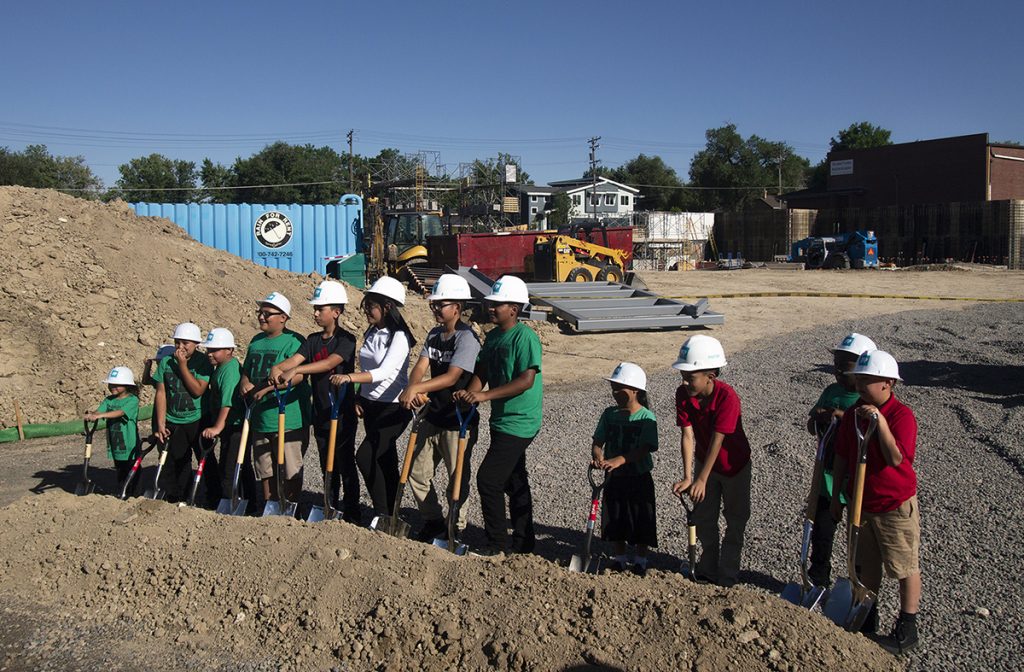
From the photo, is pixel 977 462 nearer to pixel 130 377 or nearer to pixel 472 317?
pixel 130 377

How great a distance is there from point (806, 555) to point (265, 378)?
3.67 metres

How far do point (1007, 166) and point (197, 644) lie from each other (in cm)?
5495

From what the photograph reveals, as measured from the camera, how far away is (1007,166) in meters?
48.9

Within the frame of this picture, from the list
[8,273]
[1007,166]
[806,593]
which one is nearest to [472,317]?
[8,273]

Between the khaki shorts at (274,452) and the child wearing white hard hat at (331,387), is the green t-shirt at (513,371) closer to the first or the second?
the child wearing white hard hat at (331,387)

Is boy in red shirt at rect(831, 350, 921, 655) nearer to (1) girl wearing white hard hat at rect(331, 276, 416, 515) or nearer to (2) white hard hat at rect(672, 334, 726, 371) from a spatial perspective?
(2) white hard hat at rect(672, 334, 726, 371)

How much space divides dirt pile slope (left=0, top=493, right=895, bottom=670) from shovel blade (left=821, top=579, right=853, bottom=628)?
45 cm

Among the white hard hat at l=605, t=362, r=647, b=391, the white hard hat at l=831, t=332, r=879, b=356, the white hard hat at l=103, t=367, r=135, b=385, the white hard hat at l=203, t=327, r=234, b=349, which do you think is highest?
the white hard hat at l=831, t=332, r=879, b=356

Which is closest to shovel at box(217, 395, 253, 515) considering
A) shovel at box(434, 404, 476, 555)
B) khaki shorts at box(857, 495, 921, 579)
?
shovel at box(434, 404, 476, 555)

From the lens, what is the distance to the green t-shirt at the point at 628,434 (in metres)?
5.17

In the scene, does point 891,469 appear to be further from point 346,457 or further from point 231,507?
point 231,507

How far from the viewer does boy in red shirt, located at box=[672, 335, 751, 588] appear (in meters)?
4.78

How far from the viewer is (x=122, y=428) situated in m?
6.95

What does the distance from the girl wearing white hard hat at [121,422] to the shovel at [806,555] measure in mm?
5195
